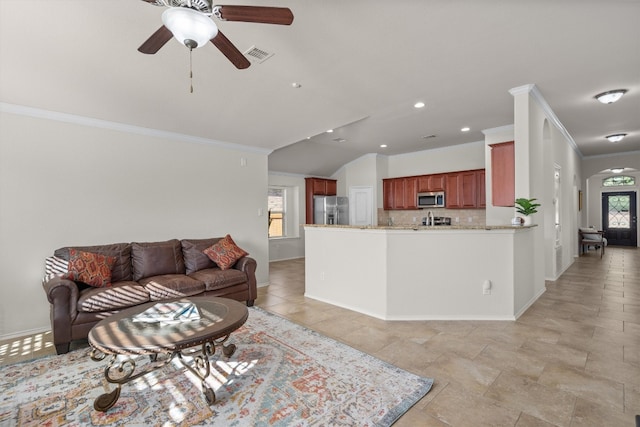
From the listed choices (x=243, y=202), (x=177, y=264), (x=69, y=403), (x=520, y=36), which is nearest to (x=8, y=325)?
(x=177, y=264)

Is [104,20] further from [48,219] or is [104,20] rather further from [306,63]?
[48,219]

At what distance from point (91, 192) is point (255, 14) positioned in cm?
351

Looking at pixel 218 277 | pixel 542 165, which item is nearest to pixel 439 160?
pixel 542 165

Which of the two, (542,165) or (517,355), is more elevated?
(542,165)

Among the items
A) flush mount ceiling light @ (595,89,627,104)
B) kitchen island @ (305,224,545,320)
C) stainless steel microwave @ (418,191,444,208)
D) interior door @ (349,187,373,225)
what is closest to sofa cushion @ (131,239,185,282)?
kitchen island @ (305,224,545,320)

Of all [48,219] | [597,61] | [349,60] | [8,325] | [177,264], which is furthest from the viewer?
[177,264]

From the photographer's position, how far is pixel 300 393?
7.04ft

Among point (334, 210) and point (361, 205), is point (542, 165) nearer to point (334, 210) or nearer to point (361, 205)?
point (361, 205)

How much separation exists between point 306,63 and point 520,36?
5.95 ft

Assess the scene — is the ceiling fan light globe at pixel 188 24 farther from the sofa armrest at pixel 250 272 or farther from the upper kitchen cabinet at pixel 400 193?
the upper kitchen cabinet at pixel 400 193

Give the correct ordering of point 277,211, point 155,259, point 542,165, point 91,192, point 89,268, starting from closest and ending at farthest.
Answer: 1. point 89,268
2. point 91,192
3. point 155,259
4. point 542,165
5. point 277,211

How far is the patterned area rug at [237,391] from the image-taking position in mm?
1902

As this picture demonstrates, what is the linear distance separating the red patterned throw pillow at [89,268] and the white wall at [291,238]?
4849mm

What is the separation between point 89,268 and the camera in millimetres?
3281
